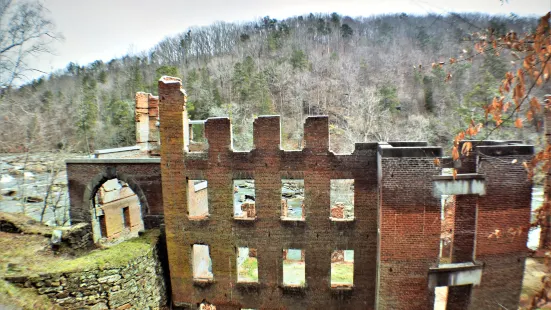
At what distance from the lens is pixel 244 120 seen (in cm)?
4038

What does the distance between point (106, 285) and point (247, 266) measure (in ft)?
28.5

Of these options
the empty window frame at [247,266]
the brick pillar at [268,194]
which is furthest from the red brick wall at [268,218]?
the empty window frame at [247,266]

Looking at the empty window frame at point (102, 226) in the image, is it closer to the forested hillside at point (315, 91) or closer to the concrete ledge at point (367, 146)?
the forested hillside at point (315, 91)

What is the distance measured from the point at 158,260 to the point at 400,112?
38.5 metres

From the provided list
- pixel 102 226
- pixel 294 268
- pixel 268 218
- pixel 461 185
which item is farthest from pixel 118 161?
pixel 461 185

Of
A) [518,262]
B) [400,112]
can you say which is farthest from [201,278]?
[400,112]

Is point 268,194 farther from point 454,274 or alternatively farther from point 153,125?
point 153,125

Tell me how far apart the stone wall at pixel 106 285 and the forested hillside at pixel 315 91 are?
508 inches

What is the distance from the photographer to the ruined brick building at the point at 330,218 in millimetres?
9625

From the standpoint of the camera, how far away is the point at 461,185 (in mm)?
9562

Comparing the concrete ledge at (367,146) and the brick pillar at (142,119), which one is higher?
the brick pillar at (142,119)

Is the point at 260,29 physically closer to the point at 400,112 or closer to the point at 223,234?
the point at 400,112

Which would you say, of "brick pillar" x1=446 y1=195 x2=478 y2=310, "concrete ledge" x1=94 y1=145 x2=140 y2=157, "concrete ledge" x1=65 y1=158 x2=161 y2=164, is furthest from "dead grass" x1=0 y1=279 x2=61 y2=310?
"brick pillar" x1=446 y1=195 x2=478 y2=310

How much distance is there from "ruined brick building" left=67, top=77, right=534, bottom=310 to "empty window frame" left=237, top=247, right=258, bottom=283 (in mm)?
4577
